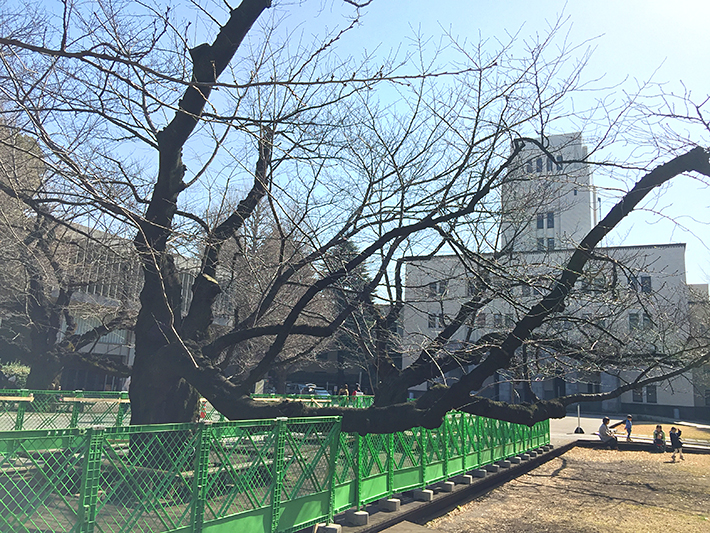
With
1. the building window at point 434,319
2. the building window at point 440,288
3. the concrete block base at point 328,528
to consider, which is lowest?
the concrete block base at point 328,528

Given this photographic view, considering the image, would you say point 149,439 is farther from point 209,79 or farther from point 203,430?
point 209,79

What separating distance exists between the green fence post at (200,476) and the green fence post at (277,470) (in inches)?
41.7

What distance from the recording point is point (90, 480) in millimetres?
4695

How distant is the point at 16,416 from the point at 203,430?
9356 millimetres

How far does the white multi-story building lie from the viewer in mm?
8117

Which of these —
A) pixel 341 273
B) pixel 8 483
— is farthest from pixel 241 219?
pixel 8 483

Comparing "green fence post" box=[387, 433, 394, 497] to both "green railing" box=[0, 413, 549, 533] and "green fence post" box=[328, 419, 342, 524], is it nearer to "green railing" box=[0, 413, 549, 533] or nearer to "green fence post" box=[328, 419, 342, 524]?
"green railing" box=[0, 413, 549, 533]

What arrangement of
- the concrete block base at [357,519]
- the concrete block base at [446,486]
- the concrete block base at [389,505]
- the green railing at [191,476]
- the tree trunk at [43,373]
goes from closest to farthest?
the green railing at [191,476]
the concrete block base at [357,519]
the concrete block base at [389,505]
the concrete block base at [446,486]
the tree trunk at [43,373]

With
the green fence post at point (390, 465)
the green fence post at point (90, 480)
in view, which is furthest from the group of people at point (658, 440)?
the green fence post at point (90, 480)

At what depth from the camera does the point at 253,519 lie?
620cm

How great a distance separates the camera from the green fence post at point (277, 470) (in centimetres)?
651

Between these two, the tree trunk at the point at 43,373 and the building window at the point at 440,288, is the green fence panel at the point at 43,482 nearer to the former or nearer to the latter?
the building window at the point at 440,288

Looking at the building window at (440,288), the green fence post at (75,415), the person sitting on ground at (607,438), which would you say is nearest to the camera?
the building window at (440,288)

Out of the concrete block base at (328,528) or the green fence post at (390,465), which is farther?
the green fence post at (390,465)
